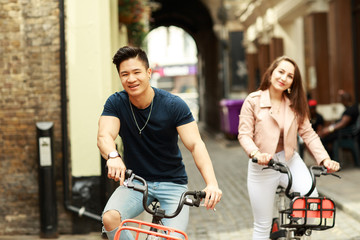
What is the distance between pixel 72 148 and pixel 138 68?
401 centimetres

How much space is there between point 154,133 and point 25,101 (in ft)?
13.4

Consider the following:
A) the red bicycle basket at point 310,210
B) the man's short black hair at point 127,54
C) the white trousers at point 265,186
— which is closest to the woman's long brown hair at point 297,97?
the white trousers at point 265,186

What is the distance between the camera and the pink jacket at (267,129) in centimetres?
466

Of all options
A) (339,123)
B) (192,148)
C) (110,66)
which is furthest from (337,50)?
(192,148)

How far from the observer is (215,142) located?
21812mm

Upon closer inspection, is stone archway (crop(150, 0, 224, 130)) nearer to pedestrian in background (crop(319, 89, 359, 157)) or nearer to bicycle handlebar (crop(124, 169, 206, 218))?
pedestrian in background (crop(319, 89, 359, 157))

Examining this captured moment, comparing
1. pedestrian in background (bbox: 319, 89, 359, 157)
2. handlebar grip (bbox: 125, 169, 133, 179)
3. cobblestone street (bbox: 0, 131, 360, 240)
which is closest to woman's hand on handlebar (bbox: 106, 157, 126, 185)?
→ handlebar grip (bbox: 125, 169, 133, 179)

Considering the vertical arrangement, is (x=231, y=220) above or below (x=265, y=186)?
below

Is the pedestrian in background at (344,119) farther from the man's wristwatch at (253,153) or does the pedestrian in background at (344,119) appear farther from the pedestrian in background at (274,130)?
the man's wristwatch at (253,153)

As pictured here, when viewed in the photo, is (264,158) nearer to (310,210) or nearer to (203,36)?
(310,210)

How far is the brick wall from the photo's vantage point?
7.16 meters

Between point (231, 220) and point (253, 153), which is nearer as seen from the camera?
point (253, 153)

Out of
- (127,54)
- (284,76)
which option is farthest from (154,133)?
(284,76)

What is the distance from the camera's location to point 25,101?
7211 mm
